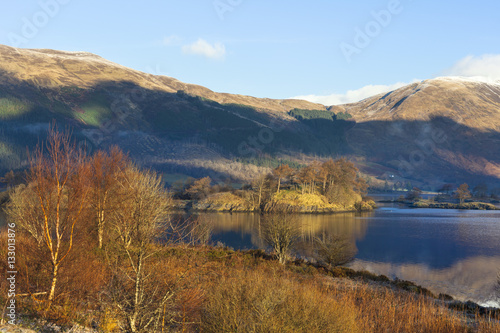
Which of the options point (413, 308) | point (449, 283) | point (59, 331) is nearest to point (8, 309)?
point (59, 331)

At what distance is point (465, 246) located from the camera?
4447 cm

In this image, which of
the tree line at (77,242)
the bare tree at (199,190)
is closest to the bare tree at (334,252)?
the tree line at (77,242)

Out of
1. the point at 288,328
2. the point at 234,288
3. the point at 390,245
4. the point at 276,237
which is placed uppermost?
the point at 234,288

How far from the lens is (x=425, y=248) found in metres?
43.1

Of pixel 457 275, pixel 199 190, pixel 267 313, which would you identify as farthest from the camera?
pixel 199 190

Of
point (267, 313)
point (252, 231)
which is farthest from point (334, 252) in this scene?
point (252, 231)

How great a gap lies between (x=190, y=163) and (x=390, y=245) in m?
159

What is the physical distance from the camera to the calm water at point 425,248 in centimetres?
2822

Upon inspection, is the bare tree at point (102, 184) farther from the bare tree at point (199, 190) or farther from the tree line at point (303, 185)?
the bare tree at point (199, 190)

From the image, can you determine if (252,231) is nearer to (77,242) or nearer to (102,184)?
(102,184)

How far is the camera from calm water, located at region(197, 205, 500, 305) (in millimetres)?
28219

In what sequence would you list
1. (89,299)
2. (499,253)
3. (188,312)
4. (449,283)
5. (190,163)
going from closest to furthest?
(188,312) → (89,299) → (449,283) → (499,253) → (190,163)

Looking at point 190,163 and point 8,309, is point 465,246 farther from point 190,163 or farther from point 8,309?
point 190,163

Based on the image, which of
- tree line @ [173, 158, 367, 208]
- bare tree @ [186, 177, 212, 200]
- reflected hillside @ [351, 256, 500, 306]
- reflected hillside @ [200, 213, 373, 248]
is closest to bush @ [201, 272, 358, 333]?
reflected hillside @ [351, 256, 500, 306]
